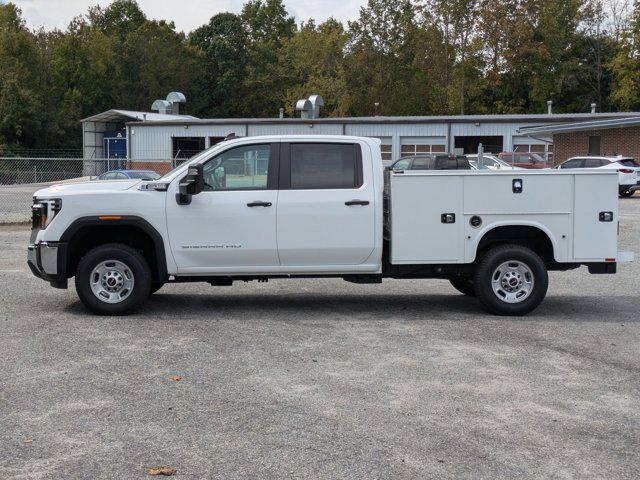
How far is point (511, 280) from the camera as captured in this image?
32.2 feet

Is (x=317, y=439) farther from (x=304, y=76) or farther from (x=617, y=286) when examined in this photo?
(x=304, y=76)

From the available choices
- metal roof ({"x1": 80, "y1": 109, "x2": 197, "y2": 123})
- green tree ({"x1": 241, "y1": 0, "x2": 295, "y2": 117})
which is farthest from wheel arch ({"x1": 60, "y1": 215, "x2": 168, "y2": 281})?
green tree ({"x1": 241, "y1": 0, "x2": 295, "y2": 117})

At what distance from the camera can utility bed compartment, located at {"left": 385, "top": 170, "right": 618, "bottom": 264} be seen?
9680 mm

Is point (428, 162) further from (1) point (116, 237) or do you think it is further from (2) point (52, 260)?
(2) point (52, 260)

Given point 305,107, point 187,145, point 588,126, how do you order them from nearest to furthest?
point 588,126
point 187,145
point 305,107

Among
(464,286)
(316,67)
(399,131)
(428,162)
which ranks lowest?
(464,286)

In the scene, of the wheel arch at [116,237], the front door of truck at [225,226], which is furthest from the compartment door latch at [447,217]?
the wheel arch at [116,237]

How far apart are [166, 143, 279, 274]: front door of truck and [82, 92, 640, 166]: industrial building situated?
36.7 metres

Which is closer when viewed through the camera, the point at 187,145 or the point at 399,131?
the point at 399,131

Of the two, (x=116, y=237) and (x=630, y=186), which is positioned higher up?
(x=630, y=186)

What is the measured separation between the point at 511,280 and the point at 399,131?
41028 millimetres

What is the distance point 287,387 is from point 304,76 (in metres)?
82.5

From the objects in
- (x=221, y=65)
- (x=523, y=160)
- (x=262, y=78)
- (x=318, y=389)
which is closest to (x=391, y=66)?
(x=262, y=78)

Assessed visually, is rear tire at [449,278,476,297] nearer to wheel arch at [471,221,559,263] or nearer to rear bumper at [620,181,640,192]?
wheel arch at [471,221,559,263]
